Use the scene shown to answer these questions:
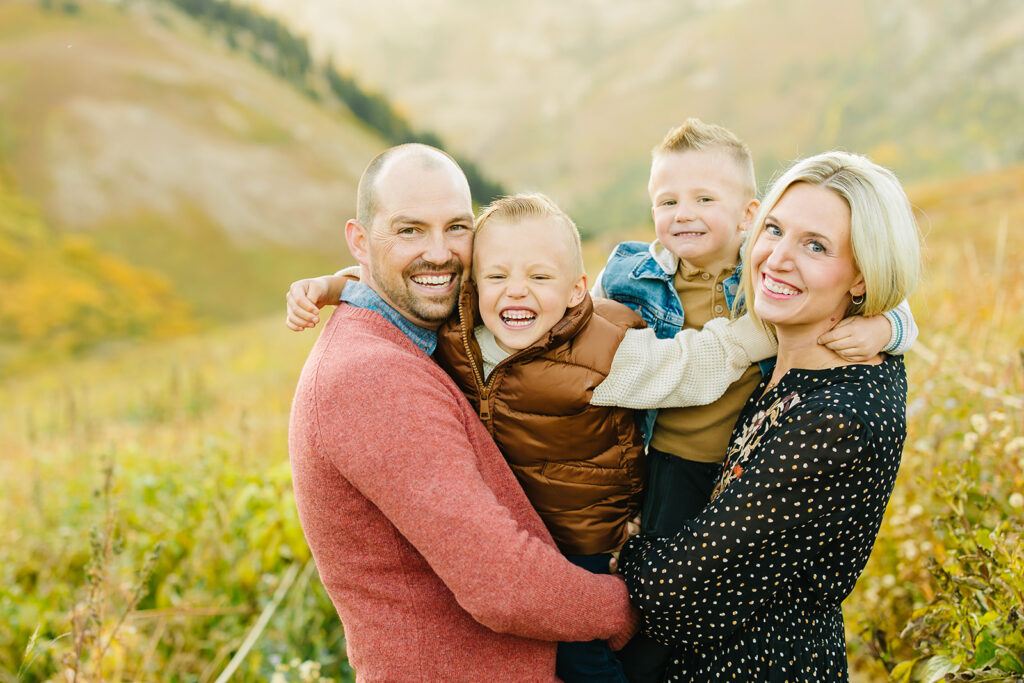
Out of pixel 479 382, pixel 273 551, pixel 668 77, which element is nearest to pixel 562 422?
pixel 479 382

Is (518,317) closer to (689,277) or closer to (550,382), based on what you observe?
(550,382)

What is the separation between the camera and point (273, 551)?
3.67 meters

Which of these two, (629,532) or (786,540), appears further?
(629,532)

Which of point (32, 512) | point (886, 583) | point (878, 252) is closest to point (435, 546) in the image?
point (878, 252)

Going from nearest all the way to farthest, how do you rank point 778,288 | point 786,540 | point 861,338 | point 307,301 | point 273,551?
point 786,540 < point 861,338 < point 778,288 < point 307,301 < point 273,551

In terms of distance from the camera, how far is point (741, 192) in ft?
8.89

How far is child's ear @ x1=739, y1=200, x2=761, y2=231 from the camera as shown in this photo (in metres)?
2.69

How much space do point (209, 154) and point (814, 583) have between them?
48.8 m

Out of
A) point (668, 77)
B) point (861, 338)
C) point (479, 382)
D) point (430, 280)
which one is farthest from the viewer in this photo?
point (668, 77)

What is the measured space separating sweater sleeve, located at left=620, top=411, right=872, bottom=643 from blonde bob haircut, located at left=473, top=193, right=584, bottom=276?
84 centimetres

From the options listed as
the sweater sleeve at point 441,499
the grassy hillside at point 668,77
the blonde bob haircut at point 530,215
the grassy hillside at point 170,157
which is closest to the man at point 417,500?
the sweater sleeve at point 441,499

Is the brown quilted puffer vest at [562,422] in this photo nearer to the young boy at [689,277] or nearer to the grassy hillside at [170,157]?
the young boy at [689,277]

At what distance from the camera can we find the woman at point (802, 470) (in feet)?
5.83

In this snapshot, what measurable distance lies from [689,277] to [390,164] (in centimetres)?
120
